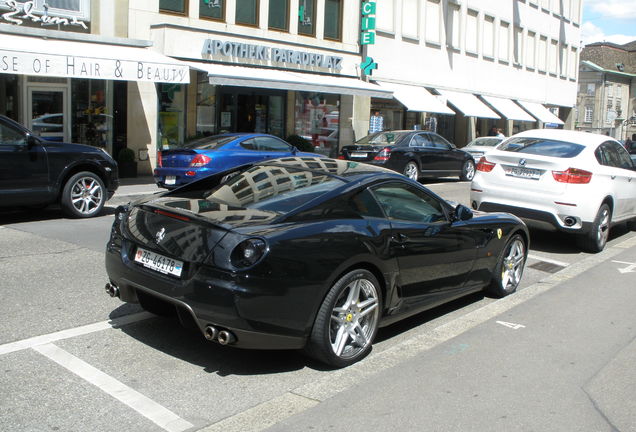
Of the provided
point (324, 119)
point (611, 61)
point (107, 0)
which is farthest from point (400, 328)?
point (611, 61)

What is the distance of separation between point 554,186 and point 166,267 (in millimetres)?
6746

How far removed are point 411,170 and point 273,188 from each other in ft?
47.3

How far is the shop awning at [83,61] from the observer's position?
13.9 metres

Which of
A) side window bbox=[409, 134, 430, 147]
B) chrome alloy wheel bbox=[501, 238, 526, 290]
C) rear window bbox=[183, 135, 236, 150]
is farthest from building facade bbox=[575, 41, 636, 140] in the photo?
chrome alloy wheel bbox=[501, 238, 526, 290]

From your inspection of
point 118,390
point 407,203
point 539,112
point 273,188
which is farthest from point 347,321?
point 539,112

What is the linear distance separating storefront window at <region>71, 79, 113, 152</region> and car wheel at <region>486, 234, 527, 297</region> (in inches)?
530

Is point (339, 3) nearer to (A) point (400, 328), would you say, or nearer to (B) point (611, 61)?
(A) point (400, 328)

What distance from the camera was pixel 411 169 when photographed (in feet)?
64.1

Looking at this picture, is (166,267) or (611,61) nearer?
(166,267)

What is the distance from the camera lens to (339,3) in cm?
2605

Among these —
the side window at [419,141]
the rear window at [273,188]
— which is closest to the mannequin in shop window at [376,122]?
the side window at [419,141]

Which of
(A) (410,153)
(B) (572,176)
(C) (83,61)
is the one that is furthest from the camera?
(A) (410,153)

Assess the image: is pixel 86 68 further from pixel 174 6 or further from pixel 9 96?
pixel 174 6

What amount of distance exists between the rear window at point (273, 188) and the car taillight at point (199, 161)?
8361 millimetres
